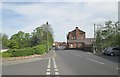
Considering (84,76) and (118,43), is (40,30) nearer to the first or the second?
(118,43)

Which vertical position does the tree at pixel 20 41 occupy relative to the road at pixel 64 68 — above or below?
above

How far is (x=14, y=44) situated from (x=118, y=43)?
69.9 metres

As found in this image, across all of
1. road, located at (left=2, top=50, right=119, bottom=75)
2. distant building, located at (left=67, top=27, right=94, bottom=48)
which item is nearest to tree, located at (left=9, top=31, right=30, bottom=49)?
distant building, located at (left=67, top=27, right=94, bottom=48)

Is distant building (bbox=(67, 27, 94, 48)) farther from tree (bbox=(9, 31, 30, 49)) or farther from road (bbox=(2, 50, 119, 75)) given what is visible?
road (bbox=(2, 50, 119, 75))

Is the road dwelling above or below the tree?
below

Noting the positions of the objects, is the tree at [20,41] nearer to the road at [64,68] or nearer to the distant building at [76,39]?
the distant building at [76,39]

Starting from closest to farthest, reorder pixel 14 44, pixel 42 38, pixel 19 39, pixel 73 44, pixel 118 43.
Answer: pixel 118 43, pixel 42 38, pixel 14 44, pixel 19 39, pixel 73 44

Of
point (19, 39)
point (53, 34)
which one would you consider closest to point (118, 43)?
point (53, 34)

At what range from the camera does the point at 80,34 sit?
173m

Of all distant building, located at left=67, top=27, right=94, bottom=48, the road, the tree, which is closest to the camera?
the road

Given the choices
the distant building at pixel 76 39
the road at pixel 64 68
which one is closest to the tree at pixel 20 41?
the distant building at pixel 76 39

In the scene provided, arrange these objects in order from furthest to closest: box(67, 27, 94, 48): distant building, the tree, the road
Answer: box(67, 27, 94, 48): distant building → the tree → the road

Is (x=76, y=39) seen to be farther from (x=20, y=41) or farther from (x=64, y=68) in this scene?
(x=64, y=68)

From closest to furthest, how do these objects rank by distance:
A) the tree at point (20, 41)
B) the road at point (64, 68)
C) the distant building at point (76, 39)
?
the road at point (64, 68), the tree at point (20, 41), the distant building at point (76, 39)
